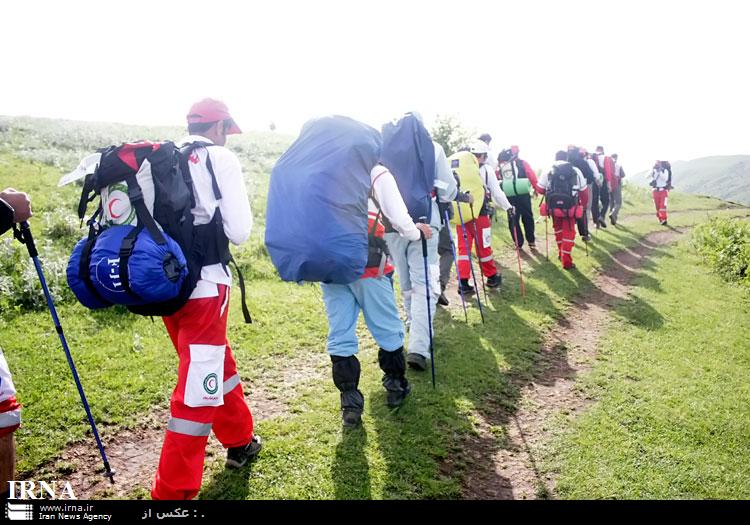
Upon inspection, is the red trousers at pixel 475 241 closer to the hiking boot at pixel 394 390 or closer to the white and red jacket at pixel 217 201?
the hiking boot at pixel 394 390

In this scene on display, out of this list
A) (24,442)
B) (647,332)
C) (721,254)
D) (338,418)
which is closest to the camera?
(24,442)

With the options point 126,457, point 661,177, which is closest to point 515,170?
point 126,457

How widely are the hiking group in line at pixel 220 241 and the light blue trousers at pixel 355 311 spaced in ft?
0.04

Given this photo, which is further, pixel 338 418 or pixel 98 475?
pixel 338 418

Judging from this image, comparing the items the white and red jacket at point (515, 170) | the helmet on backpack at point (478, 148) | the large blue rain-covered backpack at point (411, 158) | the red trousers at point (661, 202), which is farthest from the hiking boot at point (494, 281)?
the red trousers at point (661, 202)

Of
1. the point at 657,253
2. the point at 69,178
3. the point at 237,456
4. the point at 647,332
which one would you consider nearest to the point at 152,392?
the point at 237,456

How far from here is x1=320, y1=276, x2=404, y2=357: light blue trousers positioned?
4941 mm

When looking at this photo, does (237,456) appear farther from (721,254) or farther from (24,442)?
(721,254)

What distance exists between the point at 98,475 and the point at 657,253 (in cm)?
1716

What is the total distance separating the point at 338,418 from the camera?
17.4 ft

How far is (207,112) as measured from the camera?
3.95 m

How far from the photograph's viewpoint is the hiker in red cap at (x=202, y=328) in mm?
3469

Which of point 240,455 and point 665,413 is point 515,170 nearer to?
point 665,413
